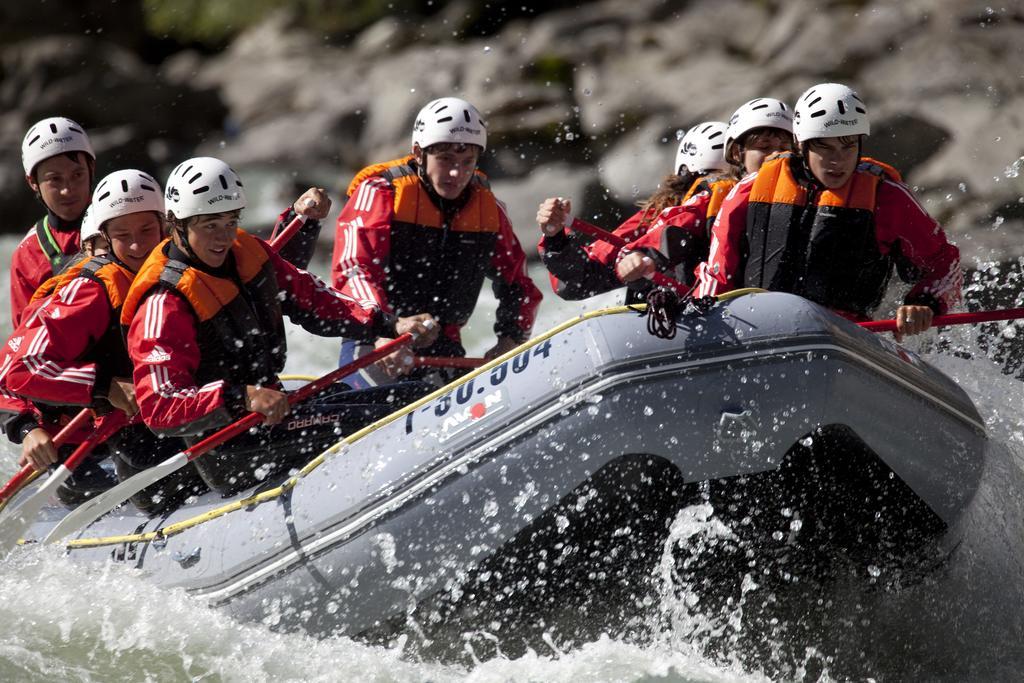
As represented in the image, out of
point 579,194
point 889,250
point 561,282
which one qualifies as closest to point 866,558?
point 889,250

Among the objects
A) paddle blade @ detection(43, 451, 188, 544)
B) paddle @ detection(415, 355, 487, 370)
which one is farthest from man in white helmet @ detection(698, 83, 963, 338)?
paddle blade @ detection(43, 451, 188, 544)

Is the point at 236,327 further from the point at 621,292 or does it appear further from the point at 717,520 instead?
the point at 621,292

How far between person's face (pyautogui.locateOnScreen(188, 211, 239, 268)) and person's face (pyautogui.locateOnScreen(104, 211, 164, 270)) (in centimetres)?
50

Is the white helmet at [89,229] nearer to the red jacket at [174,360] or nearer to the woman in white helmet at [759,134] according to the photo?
the red jacket at [174,360]

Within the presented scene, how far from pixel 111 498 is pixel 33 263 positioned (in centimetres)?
157

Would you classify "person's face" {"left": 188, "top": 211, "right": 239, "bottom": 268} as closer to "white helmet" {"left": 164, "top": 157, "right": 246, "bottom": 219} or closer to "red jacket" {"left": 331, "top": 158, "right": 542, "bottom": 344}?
"white helmet" {"left": 164, "top": 157, "right": 246, "bottom": 219}

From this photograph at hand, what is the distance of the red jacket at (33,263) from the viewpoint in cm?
587

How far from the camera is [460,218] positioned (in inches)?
233

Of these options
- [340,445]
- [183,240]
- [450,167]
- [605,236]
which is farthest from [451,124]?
[340,445]

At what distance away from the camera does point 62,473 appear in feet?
16.7

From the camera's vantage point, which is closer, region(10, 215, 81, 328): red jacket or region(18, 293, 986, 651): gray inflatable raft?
region(18, 293, 986, 651): gray inflatable raft

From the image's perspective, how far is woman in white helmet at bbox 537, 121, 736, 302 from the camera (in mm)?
5327

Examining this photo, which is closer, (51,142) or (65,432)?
(65,432)

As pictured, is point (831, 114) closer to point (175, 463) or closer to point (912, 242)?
point (912, 242)
